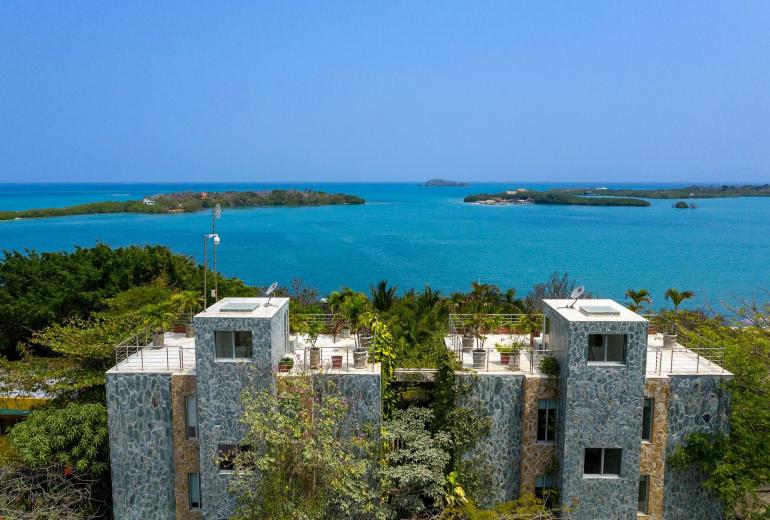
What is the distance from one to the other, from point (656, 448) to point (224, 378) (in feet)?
43.0

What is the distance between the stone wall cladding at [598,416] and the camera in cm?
1666

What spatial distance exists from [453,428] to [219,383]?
Result: 23.9ft

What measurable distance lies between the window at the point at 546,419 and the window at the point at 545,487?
4.04 feet

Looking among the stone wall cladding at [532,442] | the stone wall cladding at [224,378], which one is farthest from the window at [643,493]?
the stone wall cladding at [224,378]

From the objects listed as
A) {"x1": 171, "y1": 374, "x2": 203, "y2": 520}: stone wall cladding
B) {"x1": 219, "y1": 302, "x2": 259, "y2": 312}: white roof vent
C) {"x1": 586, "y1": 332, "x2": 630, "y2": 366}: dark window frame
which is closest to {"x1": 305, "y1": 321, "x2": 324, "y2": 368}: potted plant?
{"x1": 219, "y1": 302, "x2": 259, "y2": 312}: white roof vent

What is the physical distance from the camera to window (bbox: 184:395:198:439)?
57.3 feet

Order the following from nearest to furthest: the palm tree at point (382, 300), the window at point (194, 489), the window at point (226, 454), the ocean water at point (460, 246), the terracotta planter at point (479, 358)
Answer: the window at point (226, 454), the window at point (194, 489), the terracotta planter at point (479, 358), the palm tree at point (382, 300), the ocean water at point (460, 246)

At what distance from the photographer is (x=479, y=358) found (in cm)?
1848

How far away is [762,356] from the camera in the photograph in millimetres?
19281

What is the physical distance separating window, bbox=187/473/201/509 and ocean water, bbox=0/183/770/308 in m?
51.7

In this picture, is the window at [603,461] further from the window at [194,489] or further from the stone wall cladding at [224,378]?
the window at [194,489]

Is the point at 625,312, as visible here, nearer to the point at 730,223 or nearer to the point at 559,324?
the point at 559,324

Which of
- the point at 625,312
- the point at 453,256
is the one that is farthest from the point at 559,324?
the point at 453,256

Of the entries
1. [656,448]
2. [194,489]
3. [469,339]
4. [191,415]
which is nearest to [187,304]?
[191,415]
